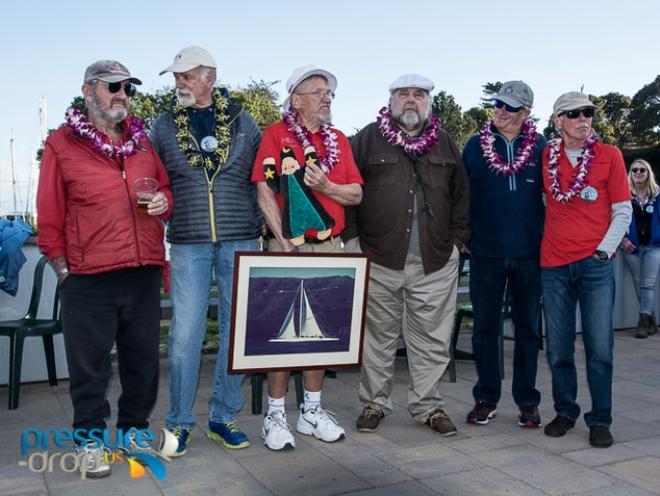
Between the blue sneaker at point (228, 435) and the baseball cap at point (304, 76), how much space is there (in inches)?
76.4

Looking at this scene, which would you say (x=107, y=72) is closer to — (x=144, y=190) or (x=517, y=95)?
(x=144, y=190)

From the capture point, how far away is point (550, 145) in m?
4.68

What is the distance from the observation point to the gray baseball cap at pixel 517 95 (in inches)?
184

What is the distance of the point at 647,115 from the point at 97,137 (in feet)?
203

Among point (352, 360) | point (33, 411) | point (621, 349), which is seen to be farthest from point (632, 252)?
point (33, 411)

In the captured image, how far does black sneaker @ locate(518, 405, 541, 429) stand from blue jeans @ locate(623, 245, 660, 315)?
4.94 meters

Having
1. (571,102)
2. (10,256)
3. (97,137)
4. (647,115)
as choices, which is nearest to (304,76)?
(97,137)

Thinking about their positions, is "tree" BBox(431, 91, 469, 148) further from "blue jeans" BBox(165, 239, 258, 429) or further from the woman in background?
"blue jeans" BBox(165, 239, 258, 429)

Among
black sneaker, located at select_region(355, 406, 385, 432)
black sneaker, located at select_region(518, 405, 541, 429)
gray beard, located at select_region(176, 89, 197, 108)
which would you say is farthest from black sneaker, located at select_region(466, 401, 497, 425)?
gray beard, located at select_region(176, 89, 197, 108)

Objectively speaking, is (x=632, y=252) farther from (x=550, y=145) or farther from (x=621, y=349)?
(x=550, y=145)

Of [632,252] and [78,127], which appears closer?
[78,127]

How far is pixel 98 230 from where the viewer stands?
372 centimetres

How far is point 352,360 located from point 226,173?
1332 millimetres

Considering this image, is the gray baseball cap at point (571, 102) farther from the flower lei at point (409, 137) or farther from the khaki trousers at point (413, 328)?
the khaki trousers at point (413, 328)
